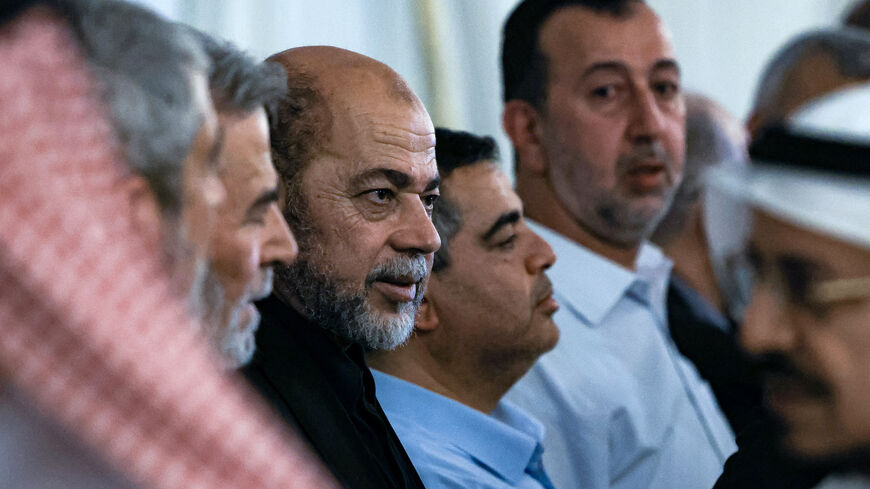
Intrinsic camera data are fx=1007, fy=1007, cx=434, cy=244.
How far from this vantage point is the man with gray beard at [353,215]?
1.36 metres

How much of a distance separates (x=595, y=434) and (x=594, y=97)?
830mm

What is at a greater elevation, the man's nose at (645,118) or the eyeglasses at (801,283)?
the eyeglasses at (801,283)

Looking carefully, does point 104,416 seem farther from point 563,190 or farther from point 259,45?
point 259,45

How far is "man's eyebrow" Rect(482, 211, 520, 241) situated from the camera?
69.2 inches

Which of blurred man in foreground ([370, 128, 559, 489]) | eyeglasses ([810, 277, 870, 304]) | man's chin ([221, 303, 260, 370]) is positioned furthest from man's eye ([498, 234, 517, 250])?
eyeglasses ([810, 277, 870, 304])

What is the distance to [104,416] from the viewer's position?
2.44 ft

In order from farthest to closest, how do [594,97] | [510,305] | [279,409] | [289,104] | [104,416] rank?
[594,97] → [510,305] → [289,104] → [279,409] → [104,416]

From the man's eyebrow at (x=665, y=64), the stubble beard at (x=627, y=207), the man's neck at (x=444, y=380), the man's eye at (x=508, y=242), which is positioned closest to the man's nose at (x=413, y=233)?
the man's neck at (x=444, y=380)

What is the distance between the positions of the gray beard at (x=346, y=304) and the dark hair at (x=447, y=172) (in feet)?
1.12

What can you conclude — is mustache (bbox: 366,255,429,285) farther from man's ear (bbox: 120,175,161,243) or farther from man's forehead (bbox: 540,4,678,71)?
man's forehead (bbox: 540,4,678,71)

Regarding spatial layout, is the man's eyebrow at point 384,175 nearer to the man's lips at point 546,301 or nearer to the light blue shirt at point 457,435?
the light blue shirt at point 457,435

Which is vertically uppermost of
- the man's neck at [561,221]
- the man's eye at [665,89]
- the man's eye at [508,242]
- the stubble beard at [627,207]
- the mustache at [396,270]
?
the mustache at [396,270]

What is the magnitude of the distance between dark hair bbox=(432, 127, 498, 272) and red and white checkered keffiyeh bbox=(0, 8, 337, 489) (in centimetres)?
90

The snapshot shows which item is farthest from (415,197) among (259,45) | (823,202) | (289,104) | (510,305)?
(259,45)
